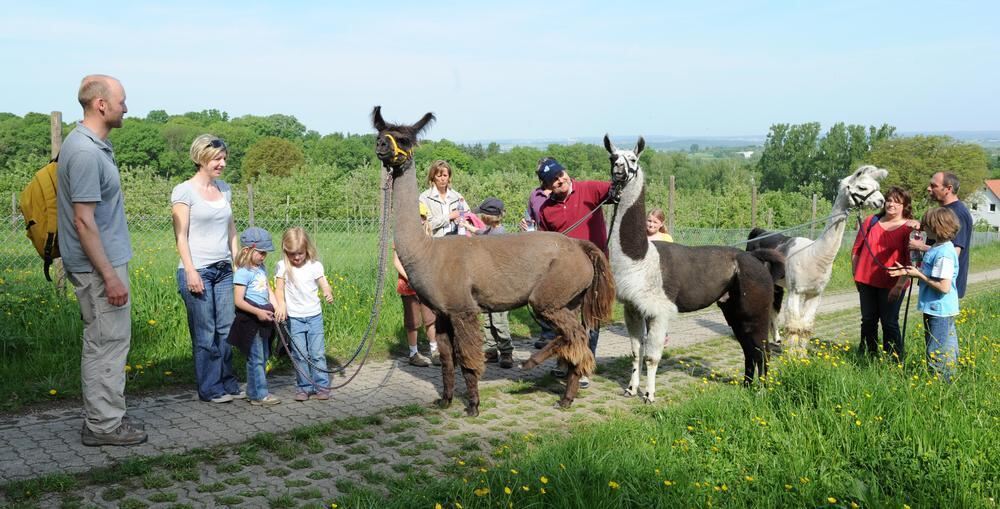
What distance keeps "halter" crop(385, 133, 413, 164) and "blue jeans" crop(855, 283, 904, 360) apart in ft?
14.6

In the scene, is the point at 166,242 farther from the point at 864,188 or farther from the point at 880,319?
the point at 880,319

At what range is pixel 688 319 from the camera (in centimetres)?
1066

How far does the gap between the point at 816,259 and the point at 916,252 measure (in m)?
0.97

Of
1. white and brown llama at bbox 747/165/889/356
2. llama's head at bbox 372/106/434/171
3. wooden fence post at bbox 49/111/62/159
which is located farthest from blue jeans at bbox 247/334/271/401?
white and brown llama at bbox 747/165/889/356

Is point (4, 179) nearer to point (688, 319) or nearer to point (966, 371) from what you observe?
point (688, 319)

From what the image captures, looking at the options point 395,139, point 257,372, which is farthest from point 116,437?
point 395,139

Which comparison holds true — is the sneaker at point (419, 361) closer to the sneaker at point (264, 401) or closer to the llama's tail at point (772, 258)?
the sneaker at point (264, 401)

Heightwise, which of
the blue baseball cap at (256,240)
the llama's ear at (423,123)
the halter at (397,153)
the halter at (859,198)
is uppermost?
the llama's ear at (423,123)

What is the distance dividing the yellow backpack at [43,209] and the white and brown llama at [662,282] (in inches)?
162

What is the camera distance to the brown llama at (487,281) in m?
5.51

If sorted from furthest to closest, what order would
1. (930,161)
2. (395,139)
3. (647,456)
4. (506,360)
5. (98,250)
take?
1. (930,161)
2. (506,360)
3. (395,139)
4. (98,250)
5. (647,456)

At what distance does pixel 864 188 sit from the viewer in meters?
6.82

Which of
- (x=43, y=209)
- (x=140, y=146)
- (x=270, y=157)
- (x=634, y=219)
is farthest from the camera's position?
(x=140, y=146)

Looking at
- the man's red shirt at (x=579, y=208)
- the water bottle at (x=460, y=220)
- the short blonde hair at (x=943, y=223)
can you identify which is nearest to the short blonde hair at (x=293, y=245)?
the water bottle at (x=460, y=220)
